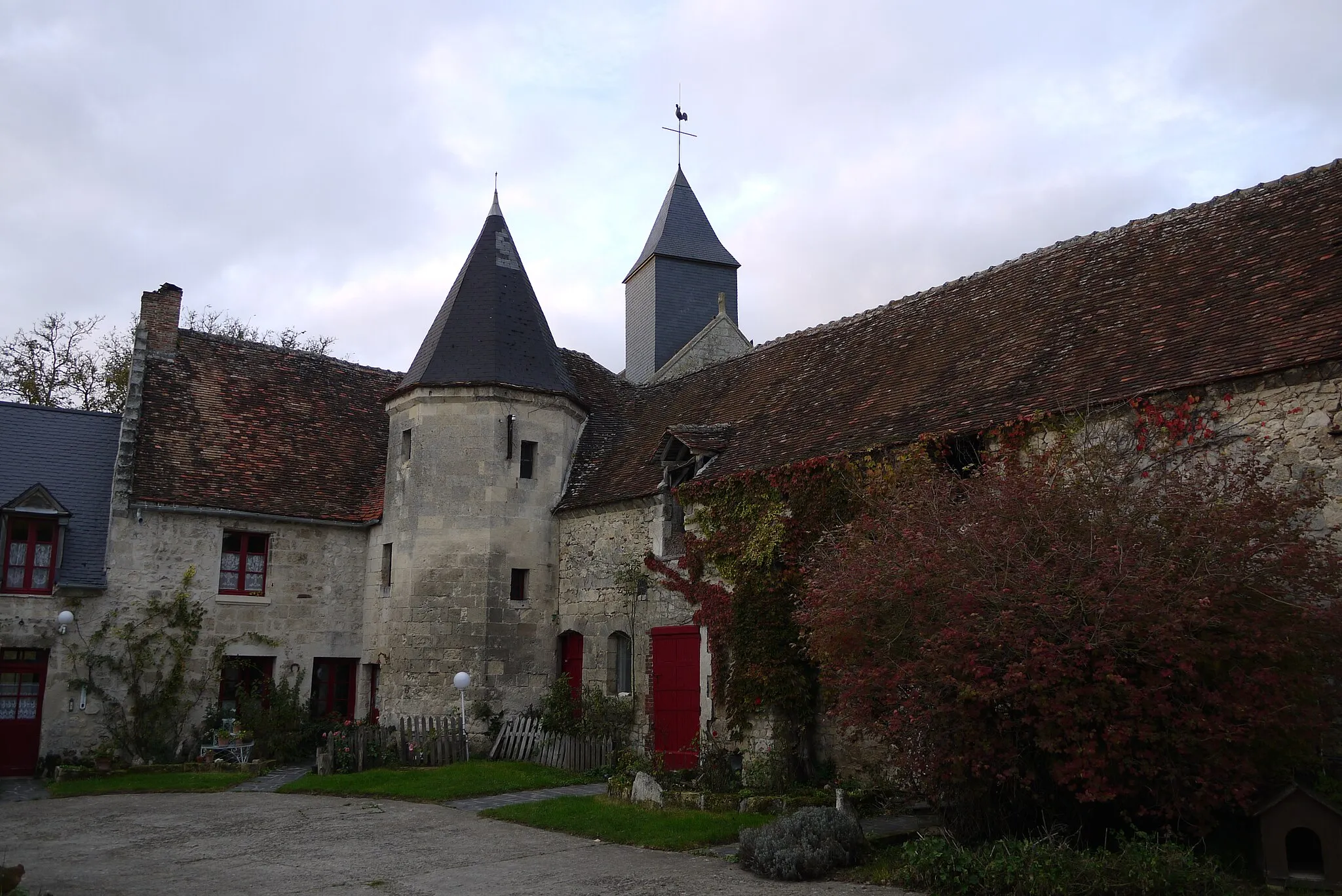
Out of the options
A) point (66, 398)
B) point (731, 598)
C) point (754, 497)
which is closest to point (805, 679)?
point (731, 598)

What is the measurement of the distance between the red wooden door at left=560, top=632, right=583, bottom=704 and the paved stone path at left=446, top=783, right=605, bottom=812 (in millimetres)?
3089

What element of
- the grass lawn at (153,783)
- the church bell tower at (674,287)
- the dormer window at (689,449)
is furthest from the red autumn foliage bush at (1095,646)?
the church bell tower at (674,287)

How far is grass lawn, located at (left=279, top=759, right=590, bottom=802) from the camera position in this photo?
12.5m

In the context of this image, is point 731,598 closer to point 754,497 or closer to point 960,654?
point 754,497

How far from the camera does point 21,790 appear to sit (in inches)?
537

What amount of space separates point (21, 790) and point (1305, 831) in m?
14.7

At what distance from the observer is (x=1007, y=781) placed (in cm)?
793

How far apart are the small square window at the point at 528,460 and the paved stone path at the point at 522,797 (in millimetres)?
5512

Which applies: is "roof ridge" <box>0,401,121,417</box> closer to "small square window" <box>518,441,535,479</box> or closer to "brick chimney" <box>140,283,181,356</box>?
"brick chimney" <box>140,283,181,356</box>

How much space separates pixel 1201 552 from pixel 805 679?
5620mm

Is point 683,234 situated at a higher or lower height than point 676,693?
higher

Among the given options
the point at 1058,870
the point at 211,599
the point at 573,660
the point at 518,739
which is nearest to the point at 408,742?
the point at 518,739

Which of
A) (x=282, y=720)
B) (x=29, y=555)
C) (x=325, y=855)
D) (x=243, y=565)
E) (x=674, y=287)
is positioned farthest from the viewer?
(x=674, y=287)

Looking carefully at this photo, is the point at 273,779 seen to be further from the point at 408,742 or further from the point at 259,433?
the point at 259,433
